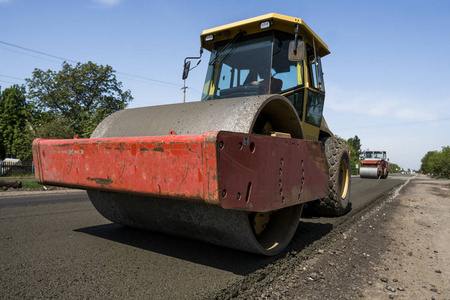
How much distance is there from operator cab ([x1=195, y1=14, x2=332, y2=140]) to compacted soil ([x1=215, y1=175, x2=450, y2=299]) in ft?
5.21

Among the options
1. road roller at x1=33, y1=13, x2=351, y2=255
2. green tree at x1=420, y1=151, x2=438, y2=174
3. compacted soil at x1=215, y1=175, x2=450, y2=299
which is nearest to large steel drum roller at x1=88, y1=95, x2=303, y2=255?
road roller at x1=33, y1=13, x2=351, y2=255

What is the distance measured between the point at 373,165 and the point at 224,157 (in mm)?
24230

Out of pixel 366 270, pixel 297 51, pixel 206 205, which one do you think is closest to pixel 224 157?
pixel 206 205

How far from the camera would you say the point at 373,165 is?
23.8 meters

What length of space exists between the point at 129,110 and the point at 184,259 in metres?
1.69

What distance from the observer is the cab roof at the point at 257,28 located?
13.3 ft

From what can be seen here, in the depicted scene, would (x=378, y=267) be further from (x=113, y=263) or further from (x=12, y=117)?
(x=12, y=117)

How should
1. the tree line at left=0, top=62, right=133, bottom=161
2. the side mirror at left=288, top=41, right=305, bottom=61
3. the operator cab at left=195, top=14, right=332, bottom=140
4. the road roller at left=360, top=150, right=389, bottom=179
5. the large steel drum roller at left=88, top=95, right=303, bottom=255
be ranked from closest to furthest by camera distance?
the large steel drum roller at left=88, top=95, right=303, bottom=255 → the side mirror at left=288, top=41, right=305, bottom=61 → the operator cab at left=195, top=14, right=332, bottom=140 → the road roller at left=360, top=150, right=389, bottom=179 → the tree line at left=0, top=62, right=133, bottom=161

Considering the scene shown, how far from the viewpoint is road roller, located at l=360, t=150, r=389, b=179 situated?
23.7 metres

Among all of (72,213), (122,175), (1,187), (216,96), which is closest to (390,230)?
(216,96)

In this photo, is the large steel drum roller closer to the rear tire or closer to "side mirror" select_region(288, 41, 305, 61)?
"side mirror" select_region(288, 41, 305, 61)

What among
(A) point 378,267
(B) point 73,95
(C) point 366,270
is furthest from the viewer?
(B) point 73,95

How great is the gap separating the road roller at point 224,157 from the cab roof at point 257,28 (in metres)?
0.01

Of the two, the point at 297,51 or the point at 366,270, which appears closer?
the point at 366,270
